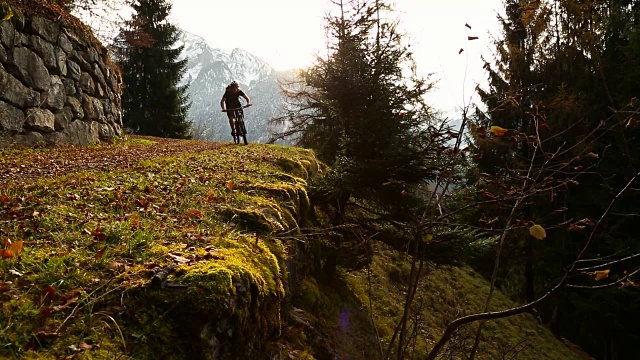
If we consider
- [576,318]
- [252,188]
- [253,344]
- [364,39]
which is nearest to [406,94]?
[364,39]

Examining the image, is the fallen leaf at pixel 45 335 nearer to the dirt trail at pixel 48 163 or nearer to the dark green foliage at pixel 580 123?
the dirt trail at pixel 48 163

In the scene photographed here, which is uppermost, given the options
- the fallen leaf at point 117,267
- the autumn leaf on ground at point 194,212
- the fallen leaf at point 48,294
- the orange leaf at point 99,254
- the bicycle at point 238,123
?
the bicycle at point 238,123

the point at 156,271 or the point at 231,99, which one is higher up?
the point at 231,99

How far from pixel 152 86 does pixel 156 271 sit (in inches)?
942

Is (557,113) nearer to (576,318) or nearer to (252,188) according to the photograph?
(576,318)

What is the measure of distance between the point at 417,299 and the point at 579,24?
1087cm

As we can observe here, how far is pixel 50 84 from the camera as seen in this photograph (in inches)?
402

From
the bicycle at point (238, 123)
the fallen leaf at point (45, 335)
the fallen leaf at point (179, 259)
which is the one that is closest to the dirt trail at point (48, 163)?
the fallen leaf at point (179, 259)

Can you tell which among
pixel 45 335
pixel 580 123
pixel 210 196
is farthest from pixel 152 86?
pixel 45 335

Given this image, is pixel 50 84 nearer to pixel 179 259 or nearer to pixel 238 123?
pixel 238 123

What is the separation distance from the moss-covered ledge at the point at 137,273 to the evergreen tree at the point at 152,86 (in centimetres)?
1998

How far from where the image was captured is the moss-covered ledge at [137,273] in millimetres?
2051

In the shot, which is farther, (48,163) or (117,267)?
(48,163)

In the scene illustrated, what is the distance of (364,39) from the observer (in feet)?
32.7
